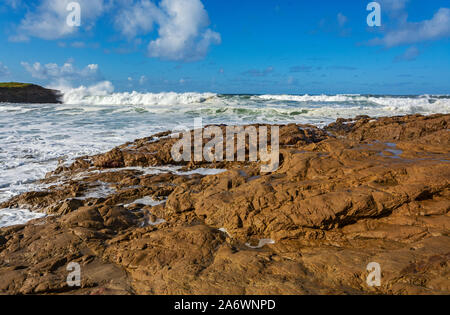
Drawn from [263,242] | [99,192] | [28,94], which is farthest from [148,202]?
[28,94]

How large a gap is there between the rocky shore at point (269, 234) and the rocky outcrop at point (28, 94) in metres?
40.4

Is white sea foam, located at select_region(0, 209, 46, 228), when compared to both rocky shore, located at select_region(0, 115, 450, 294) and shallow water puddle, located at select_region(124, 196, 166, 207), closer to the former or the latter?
rocky shore, located at select_region(0, 115, 450, 294)

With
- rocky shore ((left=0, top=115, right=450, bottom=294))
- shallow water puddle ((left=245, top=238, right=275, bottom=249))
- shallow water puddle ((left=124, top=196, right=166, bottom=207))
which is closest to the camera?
rocky shore ((left=0, top=115, right=450, bottom=294))

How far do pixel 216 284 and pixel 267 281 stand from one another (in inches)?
16.4

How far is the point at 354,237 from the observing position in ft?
9.87

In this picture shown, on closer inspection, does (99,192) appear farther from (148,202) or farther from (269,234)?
(269,234)

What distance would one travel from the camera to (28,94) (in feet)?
129

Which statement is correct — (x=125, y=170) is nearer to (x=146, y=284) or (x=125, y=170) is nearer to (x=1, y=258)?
(x=1, y=258)

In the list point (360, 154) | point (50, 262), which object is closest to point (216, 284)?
point (50, 262)

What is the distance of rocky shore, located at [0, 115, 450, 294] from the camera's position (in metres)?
2.43

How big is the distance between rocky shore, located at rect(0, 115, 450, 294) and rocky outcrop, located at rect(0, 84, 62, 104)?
40431 mm

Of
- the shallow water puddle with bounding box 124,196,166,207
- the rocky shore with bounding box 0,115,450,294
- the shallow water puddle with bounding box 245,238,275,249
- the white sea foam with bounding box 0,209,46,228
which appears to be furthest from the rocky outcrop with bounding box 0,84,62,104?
the shallow water puddle with bounding box 245,238,275,249

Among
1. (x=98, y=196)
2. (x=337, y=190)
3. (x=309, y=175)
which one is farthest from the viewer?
(x=98, y=196)

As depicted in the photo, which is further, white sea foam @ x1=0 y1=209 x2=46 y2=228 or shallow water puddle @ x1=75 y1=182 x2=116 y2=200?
shallow water puddle @ x1=75 y1=182 x2=116 y2=200
